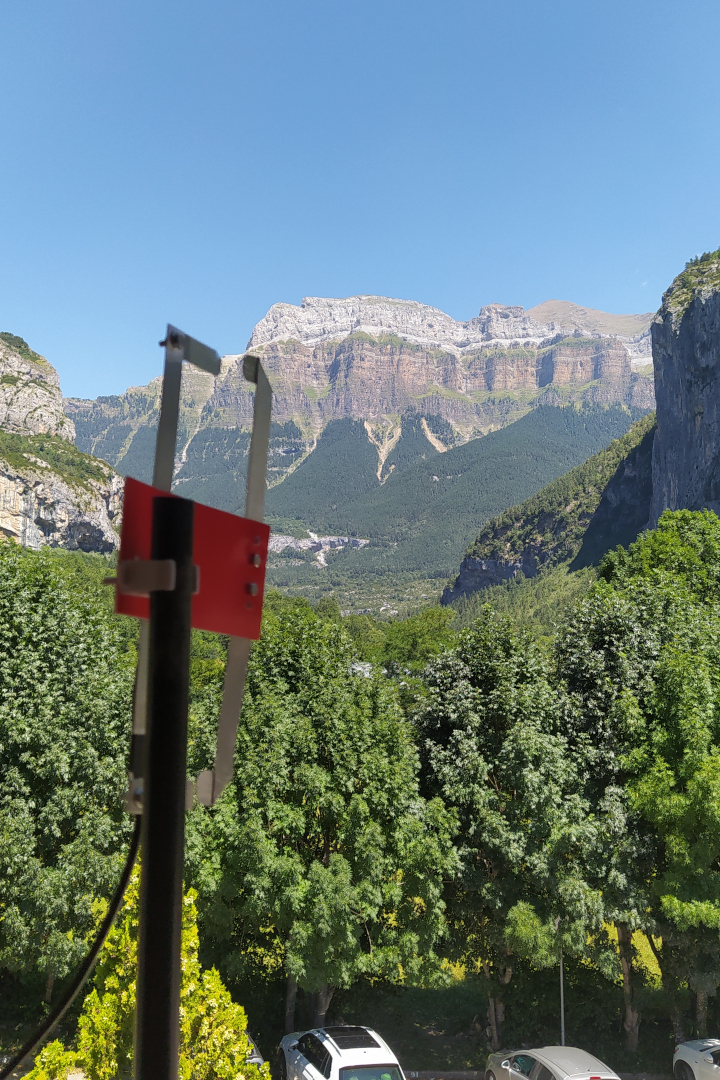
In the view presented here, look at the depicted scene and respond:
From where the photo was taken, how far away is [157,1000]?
1755 millimetres

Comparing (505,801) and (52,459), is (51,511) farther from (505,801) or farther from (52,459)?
(505,801)

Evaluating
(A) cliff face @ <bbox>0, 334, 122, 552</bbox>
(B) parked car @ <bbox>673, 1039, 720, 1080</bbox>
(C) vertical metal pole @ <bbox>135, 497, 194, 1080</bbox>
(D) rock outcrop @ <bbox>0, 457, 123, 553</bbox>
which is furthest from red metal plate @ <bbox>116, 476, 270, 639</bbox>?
(D) rock outcrop @ <bbox>0, 457, 123, 553</bbox>

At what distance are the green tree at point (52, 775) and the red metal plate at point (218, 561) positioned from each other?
1414 cm

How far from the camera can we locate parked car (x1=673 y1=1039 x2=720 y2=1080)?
1444 centimetres

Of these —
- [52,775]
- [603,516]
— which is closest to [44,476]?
[52,775]

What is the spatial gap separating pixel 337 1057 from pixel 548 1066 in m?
3.88

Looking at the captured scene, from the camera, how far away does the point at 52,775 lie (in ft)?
48.9

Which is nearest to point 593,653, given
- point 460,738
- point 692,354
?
point 460,738

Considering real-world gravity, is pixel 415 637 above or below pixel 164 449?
above

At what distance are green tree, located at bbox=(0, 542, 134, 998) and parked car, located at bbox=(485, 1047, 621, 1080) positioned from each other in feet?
28.1

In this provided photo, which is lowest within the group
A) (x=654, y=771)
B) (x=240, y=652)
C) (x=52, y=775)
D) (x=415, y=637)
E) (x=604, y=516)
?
(x=52, y=775)

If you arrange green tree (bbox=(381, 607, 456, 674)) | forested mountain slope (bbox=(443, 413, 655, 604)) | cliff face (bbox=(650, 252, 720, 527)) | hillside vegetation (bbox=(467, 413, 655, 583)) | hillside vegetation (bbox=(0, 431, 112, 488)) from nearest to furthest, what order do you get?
green tree (bbox=(381, 607, 456, 674)), cliff face (bbox=(650, 252, 720, 527)), hillside vegetation (bbox=(0, 431, 112, 488)), forested mountain slope (bbox=(443, 413, 655, 604)), hillside vegetation (bbox=(467, 413, 655, 583))

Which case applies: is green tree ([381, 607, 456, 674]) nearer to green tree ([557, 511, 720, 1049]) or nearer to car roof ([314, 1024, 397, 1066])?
green tree ([557, 511, 720, 1049])

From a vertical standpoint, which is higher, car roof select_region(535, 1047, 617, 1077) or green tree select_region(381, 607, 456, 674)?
green tree select_region(381, 607, 456, 674)
